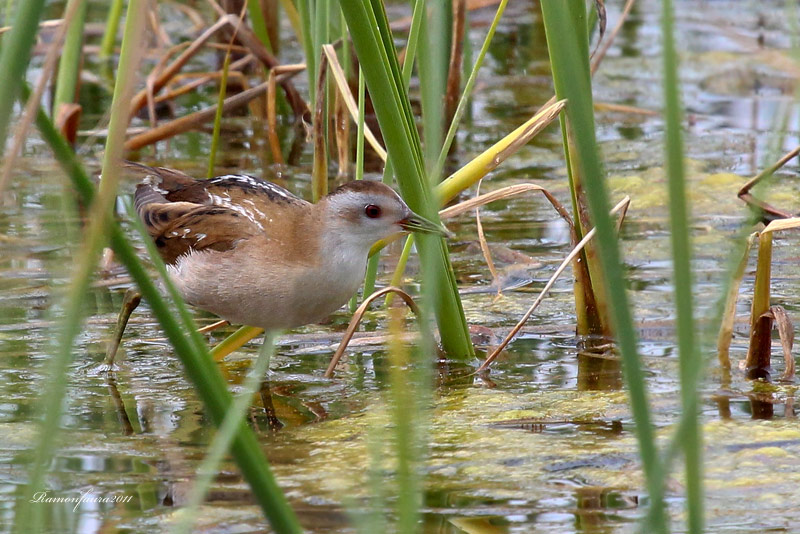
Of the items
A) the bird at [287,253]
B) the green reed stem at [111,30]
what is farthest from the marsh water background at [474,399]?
the green reed stem at [111,30]

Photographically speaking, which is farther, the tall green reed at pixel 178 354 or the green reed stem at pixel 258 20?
the green reed stem at pixel 258 20

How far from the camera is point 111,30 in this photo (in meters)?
6.60

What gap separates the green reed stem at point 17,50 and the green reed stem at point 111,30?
4321 millimetres

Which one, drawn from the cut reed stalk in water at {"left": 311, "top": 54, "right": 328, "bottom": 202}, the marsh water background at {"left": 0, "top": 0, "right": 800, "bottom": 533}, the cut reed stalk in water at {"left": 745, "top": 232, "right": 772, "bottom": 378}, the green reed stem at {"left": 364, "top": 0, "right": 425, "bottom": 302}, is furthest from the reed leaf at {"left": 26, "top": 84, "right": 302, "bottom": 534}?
the cut reed stalk in water at {"left": 311, "top": 54, "right": 328, "bottom": 202}

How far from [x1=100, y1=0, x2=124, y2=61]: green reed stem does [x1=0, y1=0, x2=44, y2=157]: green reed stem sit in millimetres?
4321

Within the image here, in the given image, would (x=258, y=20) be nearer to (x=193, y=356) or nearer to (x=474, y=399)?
(x=474, y=399)

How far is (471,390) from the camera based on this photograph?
3.36 meters

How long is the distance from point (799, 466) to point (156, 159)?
406 centimetres

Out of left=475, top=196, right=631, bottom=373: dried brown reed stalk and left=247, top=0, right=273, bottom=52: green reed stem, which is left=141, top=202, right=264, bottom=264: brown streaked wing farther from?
left=247, top=0, right=273, bottom=52: green reed stem

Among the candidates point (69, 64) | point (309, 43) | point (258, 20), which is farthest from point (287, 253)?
point (258, 20)

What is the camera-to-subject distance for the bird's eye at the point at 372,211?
130 inches

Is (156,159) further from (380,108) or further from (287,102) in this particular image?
(380,108)

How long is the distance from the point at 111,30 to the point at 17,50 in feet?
18.2

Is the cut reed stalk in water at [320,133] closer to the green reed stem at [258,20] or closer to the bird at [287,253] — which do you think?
the bird at [287,253]
